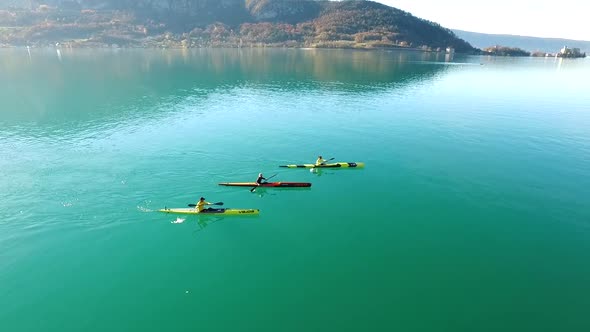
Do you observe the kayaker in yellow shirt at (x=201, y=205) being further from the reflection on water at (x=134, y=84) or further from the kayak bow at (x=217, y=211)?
the reflection on water at (x=134, y=84)

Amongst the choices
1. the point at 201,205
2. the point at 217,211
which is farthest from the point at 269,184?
the point at 201,205

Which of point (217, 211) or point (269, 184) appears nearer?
point (217, 211)

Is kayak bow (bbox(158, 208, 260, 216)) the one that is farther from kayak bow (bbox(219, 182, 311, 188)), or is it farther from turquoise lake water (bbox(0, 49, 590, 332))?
kayak bow (bbox(219, 182, 311, 188))

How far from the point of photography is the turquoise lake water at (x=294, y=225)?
2441 cm

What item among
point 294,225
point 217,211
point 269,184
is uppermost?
point 269,184

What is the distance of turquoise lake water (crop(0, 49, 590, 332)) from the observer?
961 inches

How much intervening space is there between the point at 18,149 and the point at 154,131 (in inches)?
743

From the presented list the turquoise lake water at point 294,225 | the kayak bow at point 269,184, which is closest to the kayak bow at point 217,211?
the turquoise lake water at point 294,225

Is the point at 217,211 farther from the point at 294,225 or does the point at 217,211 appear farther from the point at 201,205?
the point at 294,225

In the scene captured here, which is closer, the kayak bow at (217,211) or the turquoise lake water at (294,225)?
the turquoise lake water at (294,225)

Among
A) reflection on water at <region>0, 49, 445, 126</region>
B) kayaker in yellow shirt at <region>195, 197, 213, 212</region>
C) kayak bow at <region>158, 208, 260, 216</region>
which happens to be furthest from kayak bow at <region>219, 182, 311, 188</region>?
reflection on water at <region>0, 49, 445, 126</region>

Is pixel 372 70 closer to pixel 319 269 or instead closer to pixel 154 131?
pixel 154 131

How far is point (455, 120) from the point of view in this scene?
70875 millimetres

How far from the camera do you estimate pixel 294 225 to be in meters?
34.2
